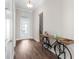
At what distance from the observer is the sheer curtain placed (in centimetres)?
873

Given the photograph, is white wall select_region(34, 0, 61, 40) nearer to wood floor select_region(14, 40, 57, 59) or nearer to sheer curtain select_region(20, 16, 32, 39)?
wood floor select_region(14, 40, 57, 59)

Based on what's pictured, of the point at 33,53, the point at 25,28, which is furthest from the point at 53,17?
the point at 25,28

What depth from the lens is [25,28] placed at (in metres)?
8.90

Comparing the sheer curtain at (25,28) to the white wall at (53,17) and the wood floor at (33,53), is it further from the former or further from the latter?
the white wall at (53,17)

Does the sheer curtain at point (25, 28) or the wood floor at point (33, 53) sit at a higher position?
the sheer curtain at point (25, 28)

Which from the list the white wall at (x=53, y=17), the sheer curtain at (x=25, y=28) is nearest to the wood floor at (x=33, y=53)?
the white wall at (x=53, y=17)

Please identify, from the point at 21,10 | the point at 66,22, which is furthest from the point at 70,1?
the point at 21,10

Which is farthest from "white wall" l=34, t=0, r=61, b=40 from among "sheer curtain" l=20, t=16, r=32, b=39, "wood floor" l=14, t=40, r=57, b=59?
"sheer curtain" l=20, t=16, r=32, b=39

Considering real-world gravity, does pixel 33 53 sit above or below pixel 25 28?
below

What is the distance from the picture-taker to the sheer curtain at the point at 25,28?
873cm

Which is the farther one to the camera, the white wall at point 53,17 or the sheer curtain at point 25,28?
the sheer curtain at point 25,28

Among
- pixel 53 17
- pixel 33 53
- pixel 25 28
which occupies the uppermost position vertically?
pixel 53 17

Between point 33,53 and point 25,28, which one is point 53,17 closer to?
point 33,53
